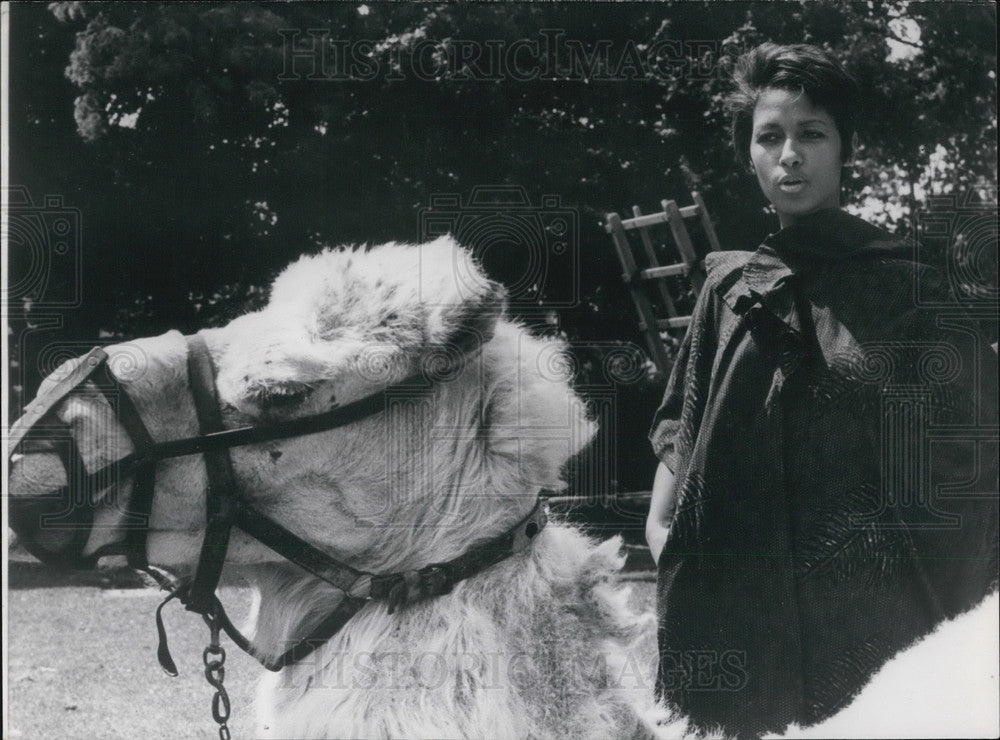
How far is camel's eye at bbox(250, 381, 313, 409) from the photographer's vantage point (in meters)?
1.30

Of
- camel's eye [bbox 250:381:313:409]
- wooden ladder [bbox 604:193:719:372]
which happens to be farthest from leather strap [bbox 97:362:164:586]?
wooden ladder [bbox 604:193:719:372]

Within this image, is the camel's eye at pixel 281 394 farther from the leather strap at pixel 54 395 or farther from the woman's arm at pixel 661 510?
the woman's arm at pixel 661 510

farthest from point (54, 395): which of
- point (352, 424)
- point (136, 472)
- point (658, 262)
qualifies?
point (658, 262)

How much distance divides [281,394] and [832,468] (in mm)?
910

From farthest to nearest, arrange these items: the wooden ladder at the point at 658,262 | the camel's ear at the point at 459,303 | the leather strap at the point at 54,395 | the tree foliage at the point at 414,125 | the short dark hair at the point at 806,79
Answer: the wooden ladder at the point at 658,262
the tree foliage at the point at 414,125
the short dark hair at the point at 806,79
the camel's ear at the point at 459,303
the leather strap at the point at 54,395

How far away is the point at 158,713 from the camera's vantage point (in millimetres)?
2836

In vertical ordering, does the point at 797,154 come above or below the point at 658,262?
above

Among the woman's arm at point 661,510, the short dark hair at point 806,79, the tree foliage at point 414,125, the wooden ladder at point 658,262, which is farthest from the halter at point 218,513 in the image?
the wooden ladder at point 658,262

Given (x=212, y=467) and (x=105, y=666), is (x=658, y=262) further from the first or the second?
(x=105, y=666)

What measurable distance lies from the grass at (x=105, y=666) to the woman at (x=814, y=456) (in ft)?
0.67

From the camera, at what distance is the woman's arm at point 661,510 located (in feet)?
5.22

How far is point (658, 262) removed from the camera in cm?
274

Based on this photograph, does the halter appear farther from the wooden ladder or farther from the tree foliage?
the wooden ladder

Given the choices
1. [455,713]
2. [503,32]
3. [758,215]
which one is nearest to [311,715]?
[455,713]
